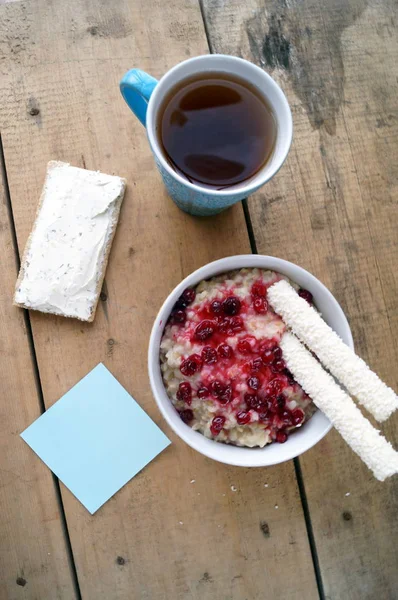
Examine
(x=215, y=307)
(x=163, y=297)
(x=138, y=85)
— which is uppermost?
(x=138, y=85)

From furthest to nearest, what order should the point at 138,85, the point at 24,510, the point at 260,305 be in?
the point at 24,510
the point at 260,305
the point at 138,85

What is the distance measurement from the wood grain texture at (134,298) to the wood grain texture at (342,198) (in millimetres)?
72

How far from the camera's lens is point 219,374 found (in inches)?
37.3

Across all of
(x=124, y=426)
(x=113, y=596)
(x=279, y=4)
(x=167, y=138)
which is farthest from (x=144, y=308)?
(x=279, y=4)

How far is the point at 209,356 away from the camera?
3.10ft

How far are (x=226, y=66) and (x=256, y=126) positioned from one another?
0.39 feet

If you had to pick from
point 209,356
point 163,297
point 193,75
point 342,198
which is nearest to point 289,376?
point 209,356

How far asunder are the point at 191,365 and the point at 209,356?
0.04 meters

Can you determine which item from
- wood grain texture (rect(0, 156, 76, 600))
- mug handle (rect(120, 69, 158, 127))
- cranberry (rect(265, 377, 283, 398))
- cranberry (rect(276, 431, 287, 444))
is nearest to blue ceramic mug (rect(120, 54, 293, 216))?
mug handle (rect(120, 69, 158, 127))

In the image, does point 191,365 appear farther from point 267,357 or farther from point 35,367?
point 35,367

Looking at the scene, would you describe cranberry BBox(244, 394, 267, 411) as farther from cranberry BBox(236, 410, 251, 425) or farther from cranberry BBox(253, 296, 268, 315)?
cranberry BBox(253, 296, 268, 315)

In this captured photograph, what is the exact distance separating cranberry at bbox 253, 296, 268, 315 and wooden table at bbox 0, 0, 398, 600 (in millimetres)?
229

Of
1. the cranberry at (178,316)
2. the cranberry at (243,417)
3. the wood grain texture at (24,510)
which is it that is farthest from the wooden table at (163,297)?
the cranberry at (243,417)

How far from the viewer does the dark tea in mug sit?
0.96m
